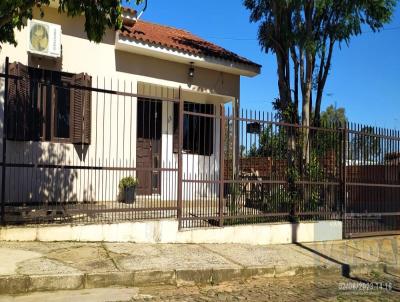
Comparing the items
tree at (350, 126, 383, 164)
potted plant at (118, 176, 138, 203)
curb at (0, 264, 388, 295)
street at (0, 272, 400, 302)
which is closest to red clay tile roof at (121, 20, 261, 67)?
potted plant at (118, 176, 138, 203)

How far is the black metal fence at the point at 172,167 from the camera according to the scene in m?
8.88

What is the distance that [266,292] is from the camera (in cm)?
710

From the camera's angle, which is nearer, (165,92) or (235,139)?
(235,139)

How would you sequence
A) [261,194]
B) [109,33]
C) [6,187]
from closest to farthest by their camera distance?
[6,187]
[261,194]
[109,33]

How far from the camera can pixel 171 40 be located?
13.0 meters

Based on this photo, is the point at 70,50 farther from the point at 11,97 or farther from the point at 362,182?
the point at 362,182

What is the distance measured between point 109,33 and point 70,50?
3.58ft

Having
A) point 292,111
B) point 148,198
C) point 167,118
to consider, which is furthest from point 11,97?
point 292,111

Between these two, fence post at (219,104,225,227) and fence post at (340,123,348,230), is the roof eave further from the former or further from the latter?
fence post at (340,123,348,230)

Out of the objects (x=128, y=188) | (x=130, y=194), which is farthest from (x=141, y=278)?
(x=128, y=188)

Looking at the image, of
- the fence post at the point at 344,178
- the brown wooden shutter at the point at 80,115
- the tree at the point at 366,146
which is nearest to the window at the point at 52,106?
the brown wooden shutter at the point at 80,115

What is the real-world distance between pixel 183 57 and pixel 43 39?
3589mm

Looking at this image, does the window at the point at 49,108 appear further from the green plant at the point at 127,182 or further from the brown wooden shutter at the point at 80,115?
the green plant at the point at 127,182

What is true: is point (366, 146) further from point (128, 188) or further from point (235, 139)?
point (128, 188)
